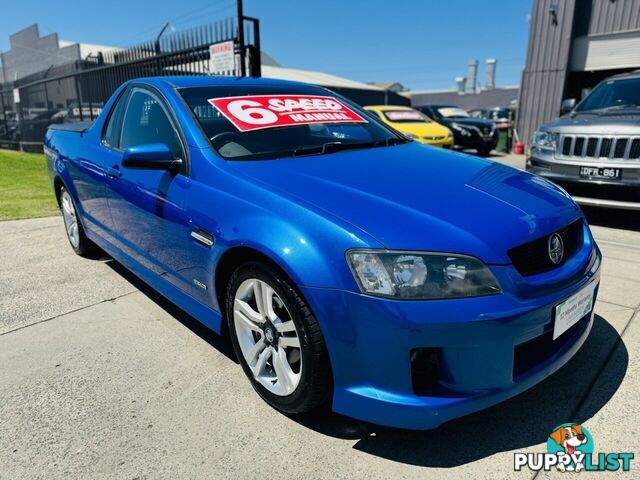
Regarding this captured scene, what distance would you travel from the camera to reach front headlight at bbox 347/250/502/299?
1692 millimetres

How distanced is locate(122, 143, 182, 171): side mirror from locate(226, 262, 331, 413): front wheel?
2.44 feet

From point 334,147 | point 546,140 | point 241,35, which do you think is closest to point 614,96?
point 546,140

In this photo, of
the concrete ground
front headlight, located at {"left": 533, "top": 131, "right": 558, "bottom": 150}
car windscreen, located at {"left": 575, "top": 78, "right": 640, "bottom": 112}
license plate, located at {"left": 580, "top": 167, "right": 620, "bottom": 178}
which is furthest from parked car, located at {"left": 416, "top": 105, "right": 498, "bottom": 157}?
the concrete ground

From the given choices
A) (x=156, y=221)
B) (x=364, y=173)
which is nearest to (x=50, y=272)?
(x=156, y=221)

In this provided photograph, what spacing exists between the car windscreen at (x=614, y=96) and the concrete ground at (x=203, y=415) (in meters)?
3.29

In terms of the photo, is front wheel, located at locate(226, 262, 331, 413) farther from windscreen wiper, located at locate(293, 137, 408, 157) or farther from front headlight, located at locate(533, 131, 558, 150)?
front headlight, located at locate(533, 131, 558, 150)

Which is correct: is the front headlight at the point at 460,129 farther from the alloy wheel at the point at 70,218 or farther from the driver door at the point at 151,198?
the driver door at the point at 151,198

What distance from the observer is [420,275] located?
5.59 ft

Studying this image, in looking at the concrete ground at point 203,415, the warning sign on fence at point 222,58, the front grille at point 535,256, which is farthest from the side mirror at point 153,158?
the warning sign on fence at point 222,58

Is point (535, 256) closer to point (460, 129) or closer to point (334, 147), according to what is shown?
point (334, 147)

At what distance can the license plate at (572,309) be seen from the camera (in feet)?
6.33

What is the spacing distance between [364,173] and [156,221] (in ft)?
4.06

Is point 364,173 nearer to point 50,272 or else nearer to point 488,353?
point 488,353

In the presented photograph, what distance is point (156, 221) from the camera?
270cm
